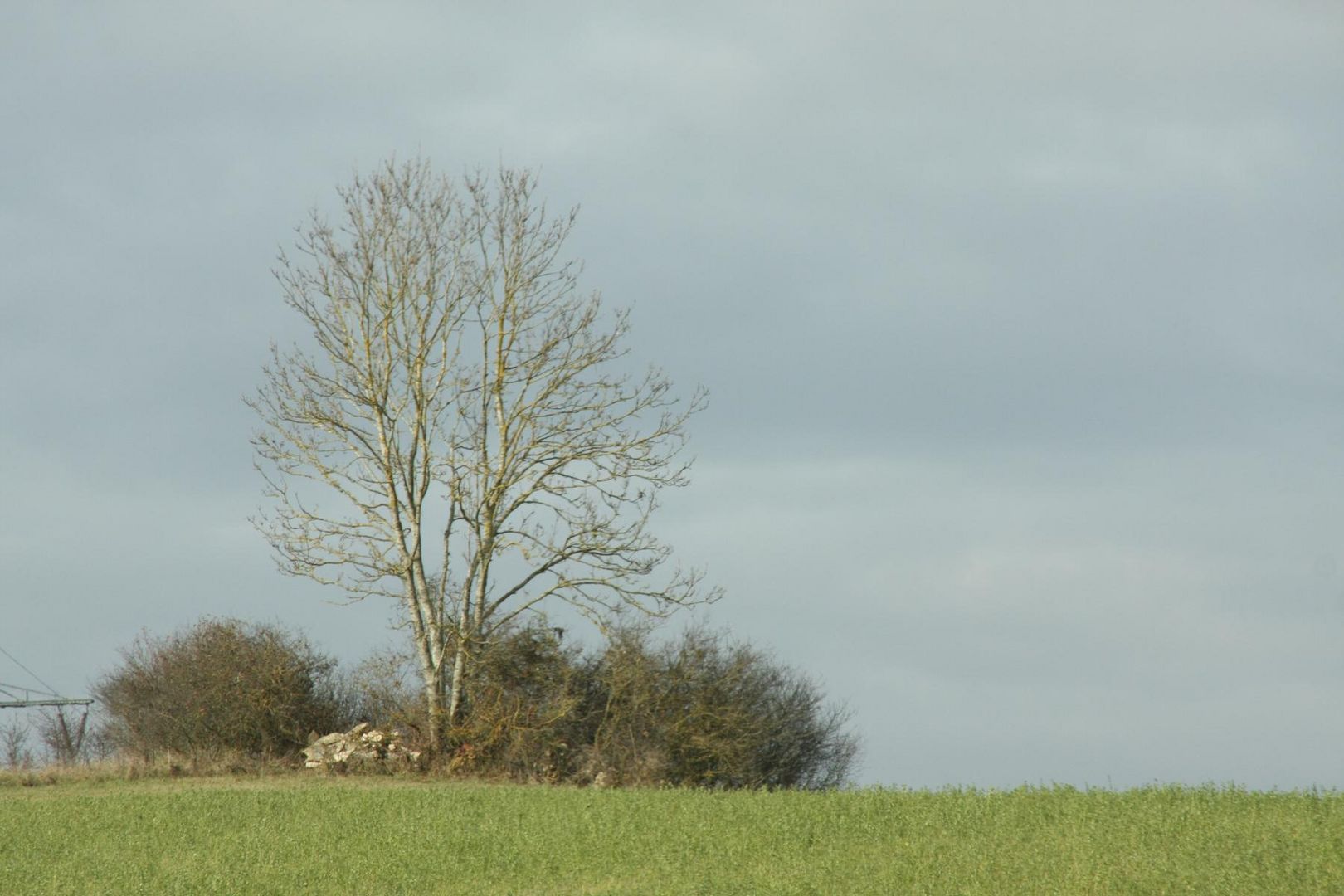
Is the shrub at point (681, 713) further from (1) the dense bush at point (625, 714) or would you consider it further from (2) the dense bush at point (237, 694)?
(2) the dense bush at point (237, 694)

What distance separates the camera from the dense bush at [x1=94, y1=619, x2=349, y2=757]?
29.2 meters

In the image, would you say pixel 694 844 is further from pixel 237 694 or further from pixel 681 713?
pixel 237 694

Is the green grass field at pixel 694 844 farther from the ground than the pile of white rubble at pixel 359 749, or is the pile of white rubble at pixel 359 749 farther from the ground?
the pile of white rubble at pixel 359 749

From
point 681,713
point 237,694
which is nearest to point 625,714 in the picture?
point 681,713

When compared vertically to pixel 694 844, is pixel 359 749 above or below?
above

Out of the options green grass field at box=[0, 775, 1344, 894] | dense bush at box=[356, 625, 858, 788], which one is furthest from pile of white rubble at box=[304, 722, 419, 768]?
green grass field at box=[0, 775, 1344, 894]

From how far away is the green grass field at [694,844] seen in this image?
12.7m

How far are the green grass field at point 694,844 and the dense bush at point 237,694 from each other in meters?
7.44

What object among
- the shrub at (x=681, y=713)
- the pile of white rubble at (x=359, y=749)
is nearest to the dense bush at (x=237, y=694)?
the pile of white rubble at (x=359, y=749)

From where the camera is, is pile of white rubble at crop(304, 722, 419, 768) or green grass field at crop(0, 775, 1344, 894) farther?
pile of white rubble at crop(304, 722, 419, 768)

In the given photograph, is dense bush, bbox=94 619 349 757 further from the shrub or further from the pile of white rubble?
the shrub

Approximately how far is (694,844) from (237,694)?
55.2 feet

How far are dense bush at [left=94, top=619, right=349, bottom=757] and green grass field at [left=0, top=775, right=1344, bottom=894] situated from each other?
744cm

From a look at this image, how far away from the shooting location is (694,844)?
15.7 m
